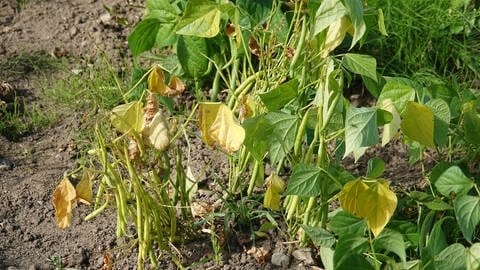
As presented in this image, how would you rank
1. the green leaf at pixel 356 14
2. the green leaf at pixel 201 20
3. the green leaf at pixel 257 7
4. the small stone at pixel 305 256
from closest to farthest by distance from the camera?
the green leaf at pixel 356 14 < the green leaf at pixel 201 20 < the small stone at pixel 305 256 < the green leaf at pixel 257 7

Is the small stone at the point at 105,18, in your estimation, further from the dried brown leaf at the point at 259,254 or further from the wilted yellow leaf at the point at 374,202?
the wilted yellow leaf at the point at 374,202

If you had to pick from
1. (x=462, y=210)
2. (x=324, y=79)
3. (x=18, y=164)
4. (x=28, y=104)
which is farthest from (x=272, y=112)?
(x=28, y=104)

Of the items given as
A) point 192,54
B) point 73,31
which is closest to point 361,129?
point 192,54

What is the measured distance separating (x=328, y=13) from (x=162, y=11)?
87 centimetres

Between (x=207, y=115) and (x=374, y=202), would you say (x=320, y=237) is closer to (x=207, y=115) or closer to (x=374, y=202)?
(x=374, y=202)

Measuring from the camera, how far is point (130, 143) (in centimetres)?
196

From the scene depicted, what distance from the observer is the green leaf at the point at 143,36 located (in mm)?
2533

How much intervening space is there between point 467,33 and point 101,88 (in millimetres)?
1179

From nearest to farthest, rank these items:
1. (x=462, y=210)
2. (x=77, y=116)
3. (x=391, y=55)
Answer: (x=462, y=210) → (x=77, y=116) → (x=391, y=55)

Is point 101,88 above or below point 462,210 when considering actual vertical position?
below

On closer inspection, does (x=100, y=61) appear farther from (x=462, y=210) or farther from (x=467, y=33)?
(x=462, y=210)

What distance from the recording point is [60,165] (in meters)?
2.47

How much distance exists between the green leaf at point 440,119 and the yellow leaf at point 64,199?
794 mm

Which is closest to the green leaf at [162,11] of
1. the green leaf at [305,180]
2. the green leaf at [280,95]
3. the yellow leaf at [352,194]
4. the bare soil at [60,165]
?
the bare soil at [60,165]
